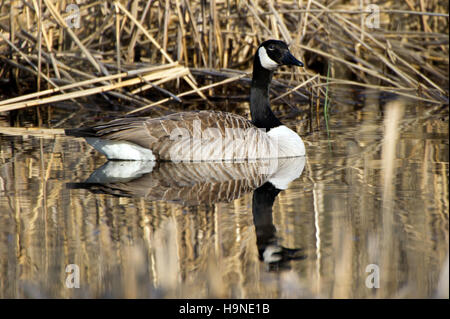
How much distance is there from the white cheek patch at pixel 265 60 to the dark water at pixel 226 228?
119cm

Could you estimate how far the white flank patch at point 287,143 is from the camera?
27.1 feet

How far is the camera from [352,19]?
12875 millimetres

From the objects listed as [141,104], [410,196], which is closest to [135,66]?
[141,104]

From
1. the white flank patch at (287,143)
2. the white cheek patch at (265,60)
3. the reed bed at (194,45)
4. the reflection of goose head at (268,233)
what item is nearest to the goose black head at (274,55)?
the white cheek patch at (265,60)

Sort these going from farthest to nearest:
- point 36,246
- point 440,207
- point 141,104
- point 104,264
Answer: point 141,104 < point 440,207 < point 36,246 < point 104,264

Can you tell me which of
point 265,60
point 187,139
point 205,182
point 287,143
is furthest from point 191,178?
point 265,60

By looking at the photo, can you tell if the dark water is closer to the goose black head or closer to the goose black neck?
the goose black neck

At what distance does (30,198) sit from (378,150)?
4195 millimetres

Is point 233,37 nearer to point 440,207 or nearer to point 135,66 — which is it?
point 135,66

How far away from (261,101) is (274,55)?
57 cm

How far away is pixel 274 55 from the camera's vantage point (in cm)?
870

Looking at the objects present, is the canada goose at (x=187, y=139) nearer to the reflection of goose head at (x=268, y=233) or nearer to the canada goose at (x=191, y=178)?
the canada goose at (x=191, y=178)

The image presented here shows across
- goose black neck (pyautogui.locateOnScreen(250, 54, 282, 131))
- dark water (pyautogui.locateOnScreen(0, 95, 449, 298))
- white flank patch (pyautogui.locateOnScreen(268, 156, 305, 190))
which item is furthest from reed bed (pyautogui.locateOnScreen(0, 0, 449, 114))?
dark water (pyautogui.locateOnScreen(0, 95, 449, 298))
